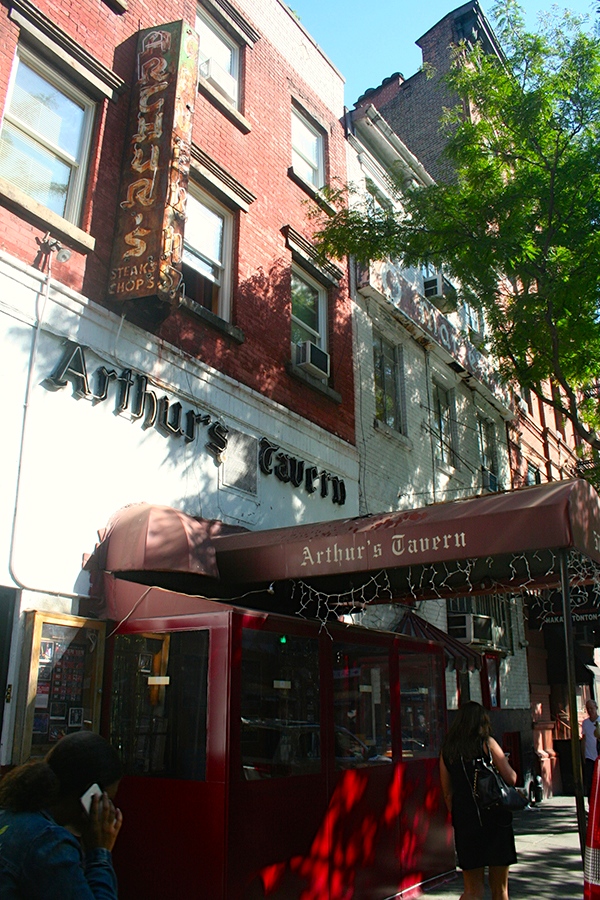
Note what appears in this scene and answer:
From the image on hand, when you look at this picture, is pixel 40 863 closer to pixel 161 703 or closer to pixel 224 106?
pixel 161 703

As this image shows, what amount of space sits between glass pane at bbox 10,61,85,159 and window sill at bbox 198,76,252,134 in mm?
2196

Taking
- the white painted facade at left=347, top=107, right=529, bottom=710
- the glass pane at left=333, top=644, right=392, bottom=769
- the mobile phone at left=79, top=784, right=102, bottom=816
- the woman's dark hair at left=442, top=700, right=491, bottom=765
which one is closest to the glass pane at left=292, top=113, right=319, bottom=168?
the white painted facade at left=347, top=107, right=529, bottom=710

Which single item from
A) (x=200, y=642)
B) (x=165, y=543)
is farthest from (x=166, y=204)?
(x=200, y=642)

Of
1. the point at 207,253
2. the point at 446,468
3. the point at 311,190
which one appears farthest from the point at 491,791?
the point at 446,468

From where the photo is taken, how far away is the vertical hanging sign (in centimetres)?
724

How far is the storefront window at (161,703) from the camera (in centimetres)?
571

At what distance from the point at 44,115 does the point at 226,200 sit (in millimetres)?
2758

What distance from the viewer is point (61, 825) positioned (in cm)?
266

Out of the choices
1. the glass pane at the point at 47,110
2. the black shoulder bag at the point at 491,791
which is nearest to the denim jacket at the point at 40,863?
the black shoulder bag at the point at 491,791

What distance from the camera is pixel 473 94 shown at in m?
12.4

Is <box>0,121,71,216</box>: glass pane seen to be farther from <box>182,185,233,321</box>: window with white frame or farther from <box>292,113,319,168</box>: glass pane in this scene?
<box>292,113,319,168</box>: glass pane

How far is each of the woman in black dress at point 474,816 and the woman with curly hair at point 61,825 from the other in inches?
134

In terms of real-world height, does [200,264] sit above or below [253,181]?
below

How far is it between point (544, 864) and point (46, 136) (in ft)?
32.0
